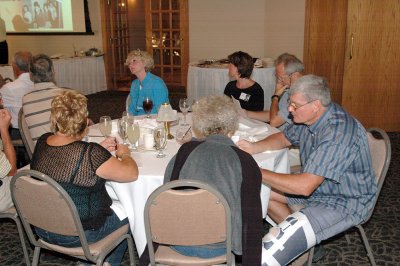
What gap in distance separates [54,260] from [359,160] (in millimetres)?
2009

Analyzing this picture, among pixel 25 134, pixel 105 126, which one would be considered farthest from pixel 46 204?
pixel 25 134

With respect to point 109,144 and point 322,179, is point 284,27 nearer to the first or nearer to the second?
point 109,144

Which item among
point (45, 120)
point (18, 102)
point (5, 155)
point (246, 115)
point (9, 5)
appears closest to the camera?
point (5, 155)

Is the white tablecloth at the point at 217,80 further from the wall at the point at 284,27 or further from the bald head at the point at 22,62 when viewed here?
the bald head at the point at 22,62

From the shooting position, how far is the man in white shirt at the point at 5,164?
2518 millimetres

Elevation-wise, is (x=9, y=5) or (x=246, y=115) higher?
(x=9, y=5)

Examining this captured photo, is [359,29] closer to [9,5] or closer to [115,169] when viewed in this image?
[115,169]

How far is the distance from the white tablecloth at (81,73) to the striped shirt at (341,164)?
644 cm

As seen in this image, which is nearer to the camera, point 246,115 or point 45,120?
point 45,120

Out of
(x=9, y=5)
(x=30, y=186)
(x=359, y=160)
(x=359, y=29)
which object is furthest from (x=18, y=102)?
(x=9, y=5)

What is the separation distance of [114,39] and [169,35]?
1.23 metres

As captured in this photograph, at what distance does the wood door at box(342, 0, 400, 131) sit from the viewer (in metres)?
5.49

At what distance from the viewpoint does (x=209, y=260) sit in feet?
6.43

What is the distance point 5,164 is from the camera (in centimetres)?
252
